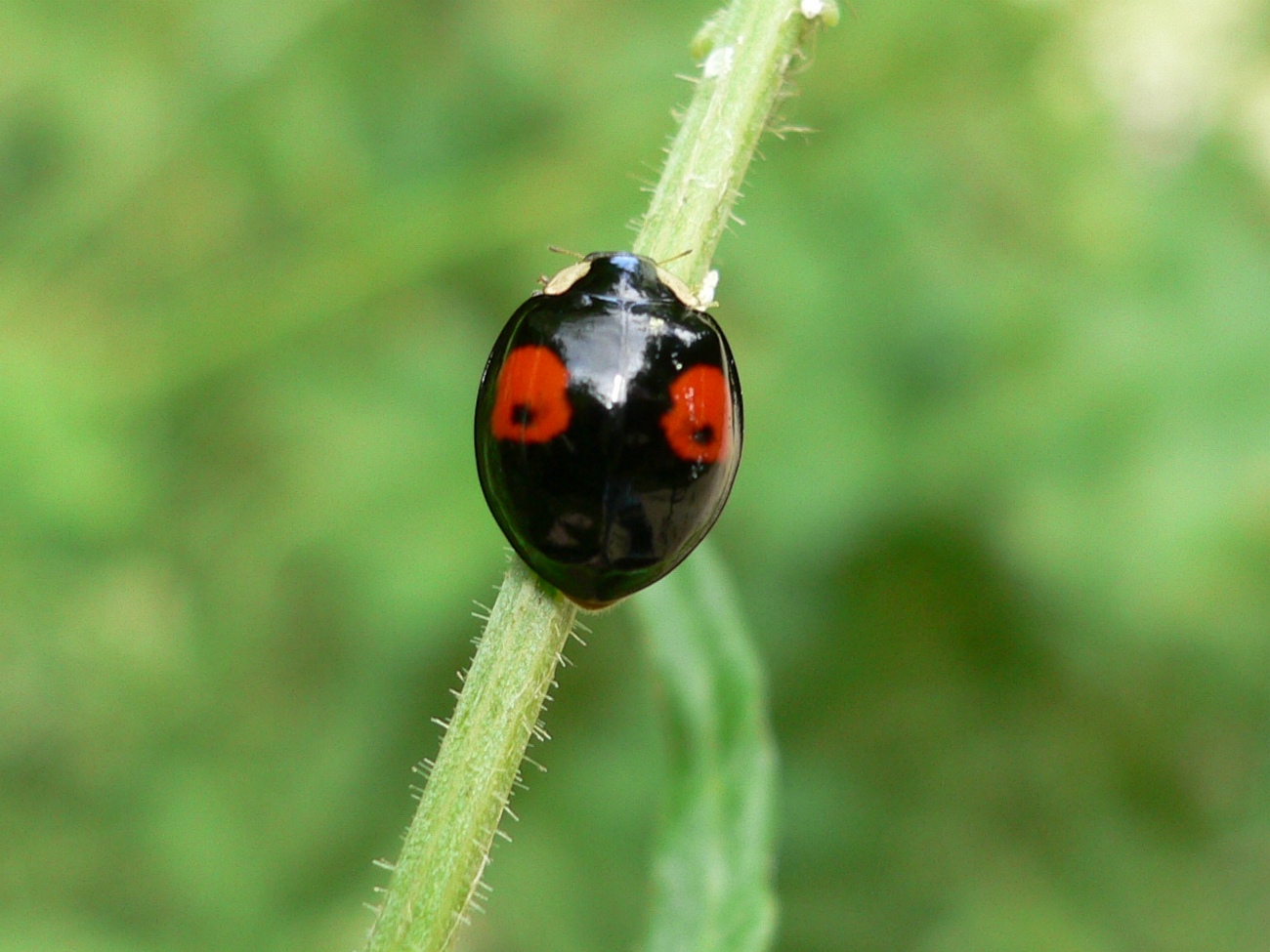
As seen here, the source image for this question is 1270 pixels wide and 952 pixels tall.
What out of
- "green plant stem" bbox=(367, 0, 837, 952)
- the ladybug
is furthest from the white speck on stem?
the ladybug

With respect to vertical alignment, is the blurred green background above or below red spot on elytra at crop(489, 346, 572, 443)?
above

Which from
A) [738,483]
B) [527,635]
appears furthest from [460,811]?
[738,483]

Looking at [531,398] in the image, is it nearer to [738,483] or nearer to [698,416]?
[698,416]

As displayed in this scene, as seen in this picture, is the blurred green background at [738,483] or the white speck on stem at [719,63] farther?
the blurred green background at [738,483]

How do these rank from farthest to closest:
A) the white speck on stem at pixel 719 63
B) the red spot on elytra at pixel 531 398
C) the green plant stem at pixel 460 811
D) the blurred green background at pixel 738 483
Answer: the blurred green background at pixel 738 483 < the red spot on elytra at pixel 531 398 < the white speck on stem at pixel 719 63 < the green plant stem at pixel 460 811

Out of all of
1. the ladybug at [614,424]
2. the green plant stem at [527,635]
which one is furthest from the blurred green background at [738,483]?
the green plant stem at [527,635]

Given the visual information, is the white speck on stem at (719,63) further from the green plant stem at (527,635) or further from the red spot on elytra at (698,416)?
the red spot on elytra at (698,416)

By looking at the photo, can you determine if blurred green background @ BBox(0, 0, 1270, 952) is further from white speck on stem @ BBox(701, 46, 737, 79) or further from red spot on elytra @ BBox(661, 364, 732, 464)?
white speck on stem @ BBox(701, 46, 737, 79)

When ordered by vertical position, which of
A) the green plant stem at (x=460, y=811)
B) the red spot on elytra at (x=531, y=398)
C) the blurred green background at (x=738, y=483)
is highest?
the blurred green background at (x=738, y=483)
